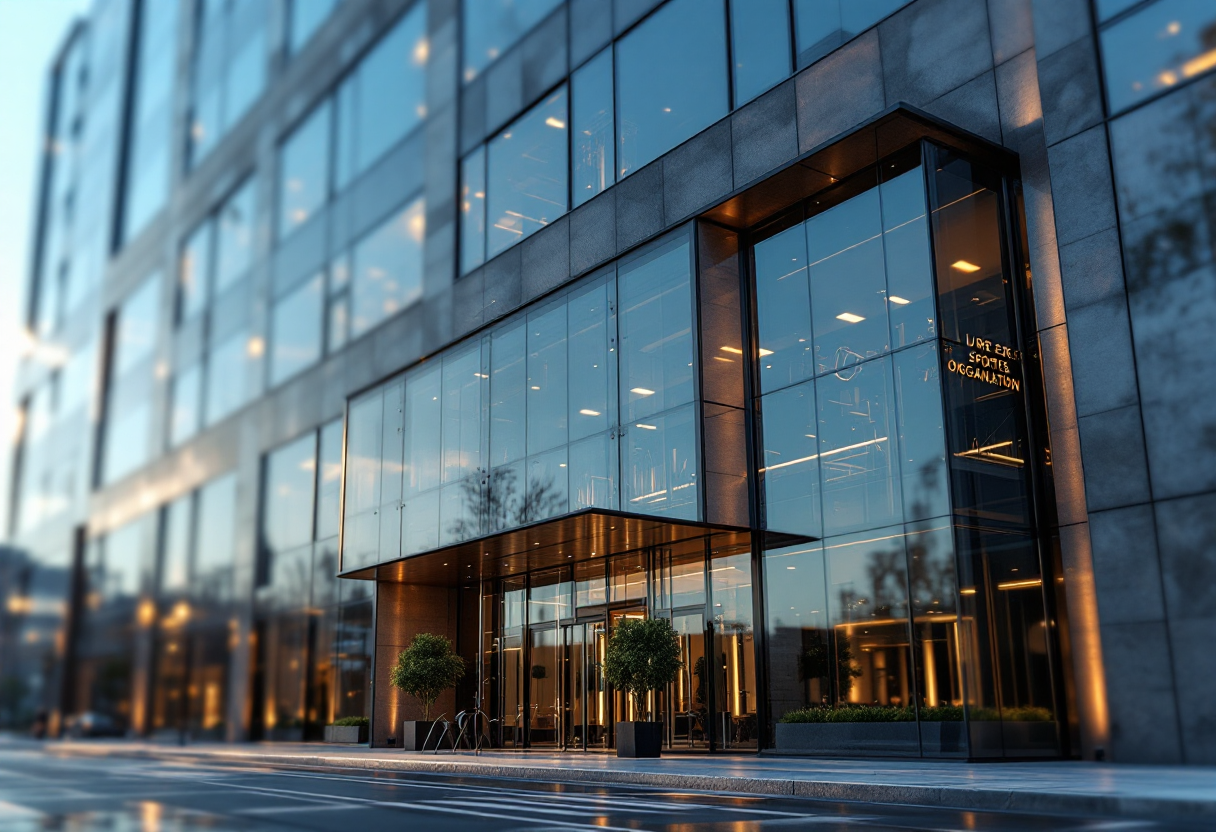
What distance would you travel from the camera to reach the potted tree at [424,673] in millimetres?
29359

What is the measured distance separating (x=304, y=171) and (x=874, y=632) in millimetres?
33816

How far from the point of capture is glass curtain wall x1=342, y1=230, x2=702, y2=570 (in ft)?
82.0

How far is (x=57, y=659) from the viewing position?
72938 millimetres

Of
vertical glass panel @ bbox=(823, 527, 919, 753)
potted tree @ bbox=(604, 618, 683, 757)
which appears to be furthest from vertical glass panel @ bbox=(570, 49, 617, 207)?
vertical glass panel @ bbox=(823, 527, 919, 753)

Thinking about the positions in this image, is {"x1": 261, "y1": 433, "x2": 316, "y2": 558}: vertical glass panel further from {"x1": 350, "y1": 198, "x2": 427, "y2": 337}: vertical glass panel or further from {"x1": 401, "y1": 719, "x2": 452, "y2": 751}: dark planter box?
{"x1": 401, "y1": 719, "x2": 452, "y2": 751}: dark planter box

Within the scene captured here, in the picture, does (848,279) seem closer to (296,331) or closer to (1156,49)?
(1156,49)

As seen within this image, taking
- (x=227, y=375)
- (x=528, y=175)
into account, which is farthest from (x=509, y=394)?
(x=227, y=375)

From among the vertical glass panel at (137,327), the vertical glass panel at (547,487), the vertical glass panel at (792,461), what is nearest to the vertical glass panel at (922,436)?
the vertical glass panel at (792,461)

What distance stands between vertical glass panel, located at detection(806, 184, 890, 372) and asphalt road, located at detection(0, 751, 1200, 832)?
9676 mm

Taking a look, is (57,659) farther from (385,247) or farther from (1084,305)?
(1084,305)

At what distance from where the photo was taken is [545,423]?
28375 millimetres

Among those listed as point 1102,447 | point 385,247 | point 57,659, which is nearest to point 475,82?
point 385,247

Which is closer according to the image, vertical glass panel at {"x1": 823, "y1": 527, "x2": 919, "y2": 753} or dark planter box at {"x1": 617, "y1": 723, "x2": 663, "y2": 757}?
vertical glass panel at {"x1": 823, "y1": 527, "x2": 919, "y2": 753}

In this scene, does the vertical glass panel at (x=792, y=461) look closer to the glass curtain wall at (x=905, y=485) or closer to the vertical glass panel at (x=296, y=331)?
the glass curtain wall at (x=905, y=485)
